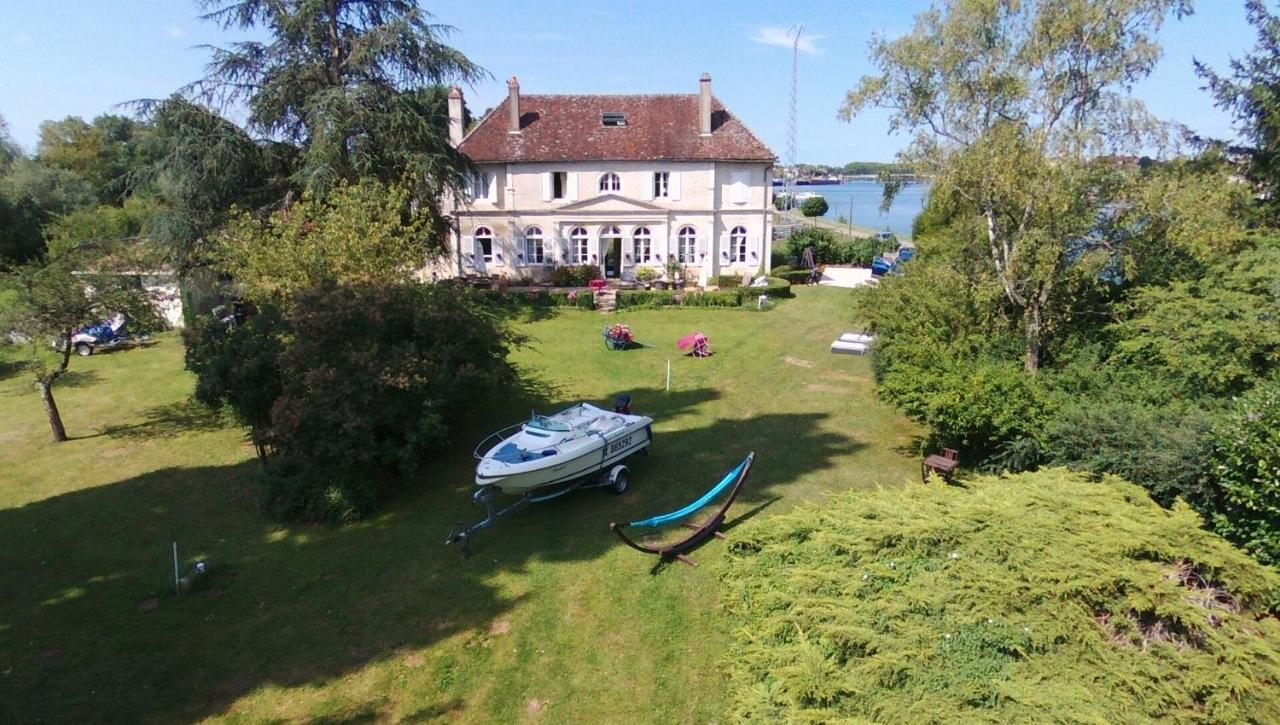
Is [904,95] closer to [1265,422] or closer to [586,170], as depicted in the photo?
[1265,422]

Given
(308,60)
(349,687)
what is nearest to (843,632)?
(349,687)

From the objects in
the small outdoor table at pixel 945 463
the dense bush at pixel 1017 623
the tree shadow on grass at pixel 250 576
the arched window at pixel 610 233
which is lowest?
the tree shadow on grass at pixel 250 576

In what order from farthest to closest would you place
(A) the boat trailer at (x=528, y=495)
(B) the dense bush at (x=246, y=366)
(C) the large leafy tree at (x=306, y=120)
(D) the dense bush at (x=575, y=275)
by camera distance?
(D) the dense bush at (x=575, y=275), (C) the large leafy tree at (x=306, y=120), (B) the dense bush at (x=246, y=366), (A) the boat trailer at (x=528, y=495)

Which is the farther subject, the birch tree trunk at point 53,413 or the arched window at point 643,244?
the arched window at point 643,244

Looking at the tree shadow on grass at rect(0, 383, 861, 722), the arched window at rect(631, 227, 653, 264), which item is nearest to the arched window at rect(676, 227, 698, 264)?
the arched window at rect(631, 227, 653, 264)

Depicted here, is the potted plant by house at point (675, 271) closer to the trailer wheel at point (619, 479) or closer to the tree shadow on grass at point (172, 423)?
the tree shadow on grass at point (172, 423)

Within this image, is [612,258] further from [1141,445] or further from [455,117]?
[1141,445]

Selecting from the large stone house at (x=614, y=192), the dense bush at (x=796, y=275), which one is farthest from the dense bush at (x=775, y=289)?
the dense bush at (x=796, y=275)
